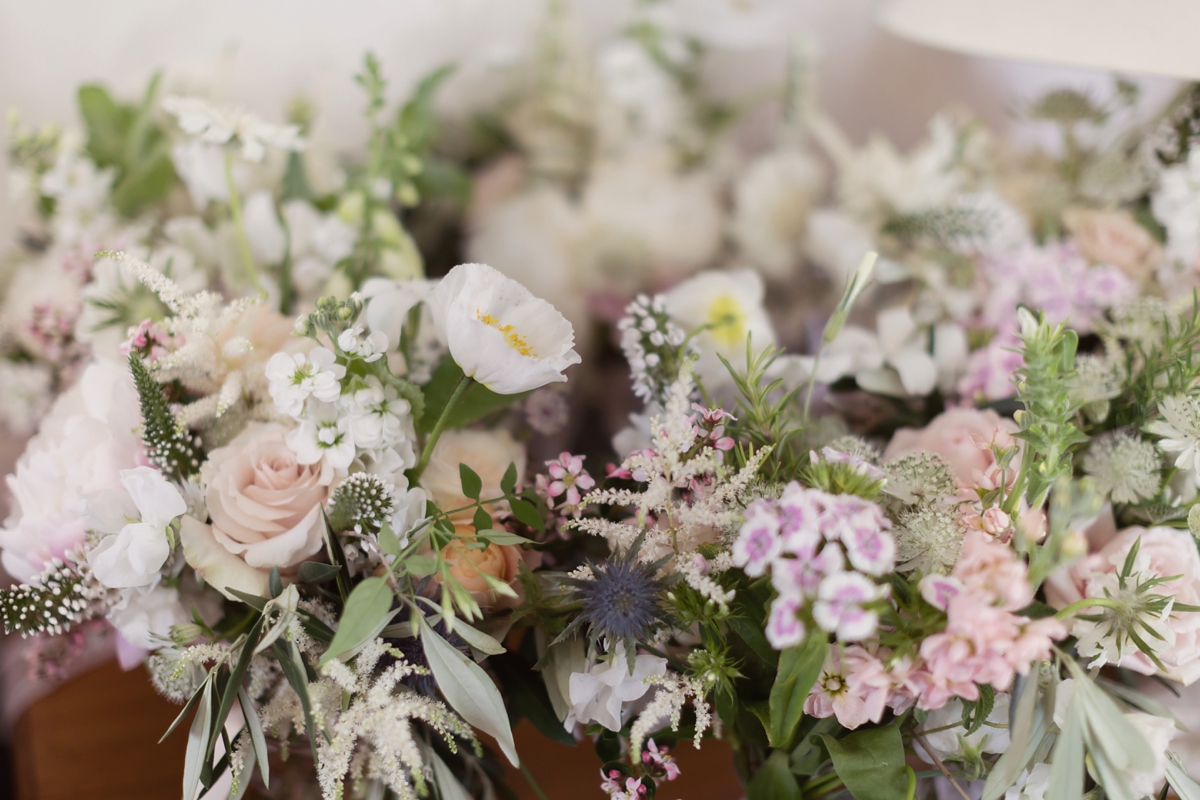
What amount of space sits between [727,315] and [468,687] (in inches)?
15.8

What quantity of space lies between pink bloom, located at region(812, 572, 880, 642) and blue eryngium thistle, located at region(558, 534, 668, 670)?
0.12 m

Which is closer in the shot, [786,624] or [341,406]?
[786,624]

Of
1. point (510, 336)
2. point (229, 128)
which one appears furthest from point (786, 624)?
point (229, 128)

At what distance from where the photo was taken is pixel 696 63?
109cm

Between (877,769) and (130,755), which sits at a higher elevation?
(877,769)

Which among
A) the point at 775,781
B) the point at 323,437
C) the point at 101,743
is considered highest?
the point at 323,437

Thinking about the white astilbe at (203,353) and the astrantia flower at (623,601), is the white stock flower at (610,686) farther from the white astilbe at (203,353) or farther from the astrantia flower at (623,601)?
the white astilbe at (203,353)

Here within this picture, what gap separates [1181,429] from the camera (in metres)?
0.49

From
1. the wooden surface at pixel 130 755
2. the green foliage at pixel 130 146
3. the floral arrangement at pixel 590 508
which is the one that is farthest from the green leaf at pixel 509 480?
the green foliage at pixel 130 146

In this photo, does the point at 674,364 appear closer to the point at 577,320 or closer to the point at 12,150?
the point at 577,320

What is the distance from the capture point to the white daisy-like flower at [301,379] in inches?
17.3

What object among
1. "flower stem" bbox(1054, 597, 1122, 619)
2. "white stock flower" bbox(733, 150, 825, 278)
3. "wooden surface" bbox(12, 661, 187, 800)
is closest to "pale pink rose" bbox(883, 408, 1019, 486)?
"flower stem" bbox(1054, 597, 1122, 619)

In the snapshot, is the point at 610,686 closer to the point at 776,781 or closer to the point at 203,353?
the point at 776,781

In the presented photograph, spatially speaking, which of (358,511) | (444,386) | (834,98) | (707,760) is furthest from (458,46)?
(707,760)
